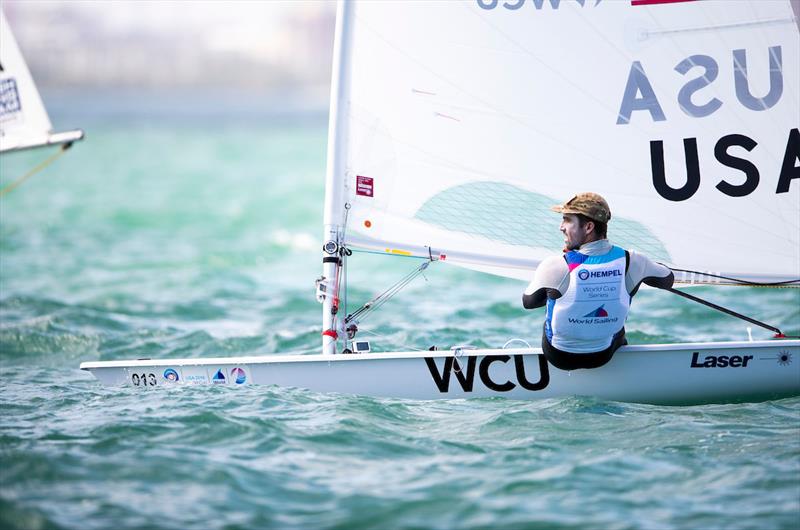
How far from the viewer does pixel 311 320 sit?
8.14 metres

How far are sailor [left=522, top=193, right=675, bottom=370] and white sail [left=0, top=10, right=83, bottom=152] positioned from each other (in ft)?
12.8

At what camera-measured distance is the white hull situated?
5.05 meters

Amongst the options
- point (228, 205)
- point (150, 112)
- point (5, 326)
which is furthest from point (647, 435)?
point (150, 112)

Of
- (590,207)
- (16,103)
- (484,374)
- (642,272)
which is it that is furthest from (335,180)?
(16,103)

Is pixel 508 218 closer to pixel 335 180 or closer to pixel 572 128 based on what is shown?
pixel 572 128

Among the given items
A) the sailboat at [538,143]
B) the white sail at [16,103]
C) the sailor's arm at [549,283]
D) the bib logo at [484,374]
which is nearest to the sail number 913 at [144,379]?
the sailboat at [538,143]

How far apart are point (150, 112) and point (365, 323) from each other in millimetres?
70069

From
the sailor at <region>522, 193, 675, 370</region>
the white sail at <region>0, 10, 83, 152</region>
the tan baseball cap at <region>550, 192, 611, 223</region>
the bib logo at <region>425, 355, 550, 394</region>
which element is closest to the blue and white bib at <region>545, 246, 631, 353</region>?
the sailor at <region>522, 193, 675, 370</region>

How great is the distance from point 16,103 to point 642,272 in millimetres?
4553

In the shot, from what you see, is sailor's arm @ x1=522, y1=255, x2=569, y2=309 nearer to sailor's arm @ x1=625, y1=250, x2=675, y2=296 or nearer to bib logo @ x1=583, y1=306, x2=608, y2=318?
bib logo @ x1=583, y1=306, x2=608, y2=318

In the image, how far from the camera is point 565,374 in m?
5.08

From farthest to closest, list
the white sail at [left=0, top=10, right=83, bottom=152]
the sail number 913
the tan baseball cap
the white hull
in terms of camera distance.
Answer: the white sail at [left=0, top=10, right=83, bottom=152] → the sail number 913 → the white hull → the tan baseball cap

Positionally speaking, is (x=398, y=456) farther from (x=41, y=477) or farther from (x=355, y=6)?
(x=355, y=6)

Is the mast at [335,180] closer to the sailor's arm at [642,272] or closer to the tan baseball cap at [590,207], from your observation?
the tan baseball cap at [590,207]
